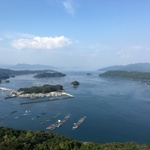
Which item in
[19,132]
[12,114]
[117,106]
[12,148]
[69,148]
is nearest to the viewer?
[12,148]

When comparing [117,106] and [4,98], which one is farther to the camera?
[4,98]

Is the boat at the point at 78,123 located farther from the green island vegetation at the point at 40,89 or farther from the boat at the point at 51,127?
the green island vegetation at the point at 40,89

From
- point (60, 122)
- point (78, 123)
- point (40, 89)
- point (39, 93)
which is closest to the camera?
point (78, 123)

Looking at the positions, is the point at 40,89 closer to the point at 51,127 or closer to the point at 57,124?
the point at 57,124

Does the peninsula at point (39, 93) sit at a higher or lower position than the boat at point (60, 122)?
higher

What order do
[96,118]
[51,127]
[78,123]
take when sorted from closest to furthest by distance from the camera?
[51,127], [78,123], [96,118]

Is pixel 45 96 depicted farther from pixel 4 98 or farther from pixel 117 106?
pixel 117 106

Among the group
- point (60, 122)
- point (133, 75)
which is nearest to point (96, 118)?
point (60, 122)

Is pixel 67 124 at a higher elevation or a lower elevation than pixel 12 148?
lower

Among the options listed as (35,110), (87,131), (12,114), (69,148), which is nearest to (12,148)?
(69,148)

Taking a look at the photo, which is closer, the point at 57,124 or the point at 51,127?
the point at 51,127

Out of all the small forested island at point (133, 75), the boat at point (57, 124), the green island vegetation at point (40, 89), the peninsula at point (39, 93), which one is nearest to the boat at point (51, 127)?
the boat at point (57, 124)
